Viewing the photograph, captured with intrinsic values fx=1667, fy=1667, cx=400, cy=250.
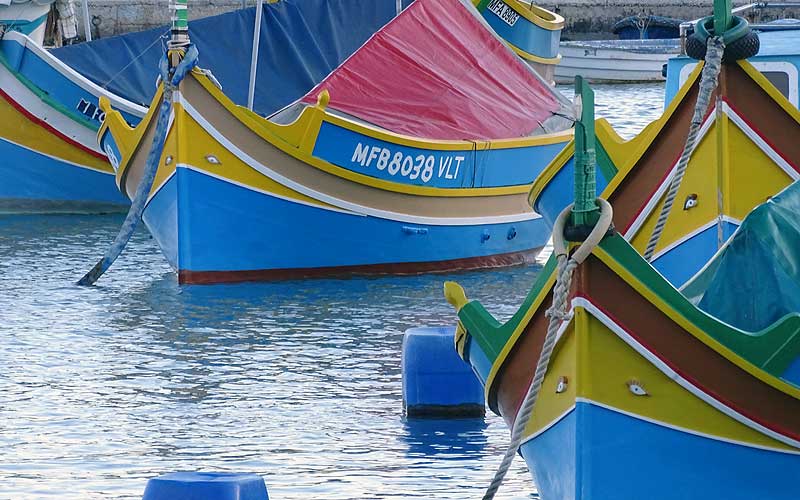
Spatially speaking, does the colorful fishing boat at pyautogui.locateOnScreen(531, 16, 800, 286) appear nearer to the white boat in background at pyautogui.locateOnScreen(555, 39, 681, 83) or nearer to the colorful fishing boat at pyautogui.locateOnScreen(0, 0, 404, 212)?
the colorful fishing boat at pyautogui.locateOnScreen(0, 0, 404, 212)

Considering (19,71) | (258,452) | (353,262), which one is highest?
(19,71)

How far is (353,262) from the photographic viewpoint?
14422mm

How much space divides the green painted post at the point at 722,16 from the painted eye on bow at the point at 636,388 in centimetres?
175

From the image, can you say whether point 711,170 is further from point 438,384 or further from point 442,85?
point 442,85

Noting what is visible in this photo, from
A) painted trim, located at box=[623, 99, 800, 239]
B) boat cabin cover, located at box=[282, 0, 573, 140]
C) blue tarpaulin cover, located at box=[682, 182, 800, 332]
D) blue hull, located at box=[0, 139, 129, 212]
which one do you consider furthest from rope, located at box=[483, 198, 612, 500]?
blue hull, located at box=[0, 139, 129, 212]

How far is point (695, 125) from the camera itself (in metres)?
6.70

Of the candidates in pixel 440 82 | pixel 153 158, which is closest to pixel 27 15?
pixel 440 82

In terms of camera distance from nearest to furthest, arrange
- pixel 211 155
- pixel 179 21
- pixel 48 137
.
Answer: pixel 179 21, pixel 211 155, pixel 48 137

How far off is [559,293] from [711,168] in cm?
276

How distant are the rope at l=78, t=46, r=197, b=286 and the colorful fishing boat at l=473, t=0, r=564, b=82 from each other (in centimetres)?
476

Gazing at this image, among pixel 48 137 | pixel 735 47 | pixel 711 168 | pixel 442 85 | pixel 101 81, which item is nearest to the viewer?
pixel 735 47

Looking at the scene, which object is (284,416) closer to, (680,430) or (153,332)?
(153,332)

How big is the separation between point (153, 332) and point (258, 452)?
3.61 m

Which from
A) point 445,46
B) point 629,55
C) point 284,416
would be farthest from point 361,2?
point 629,55
